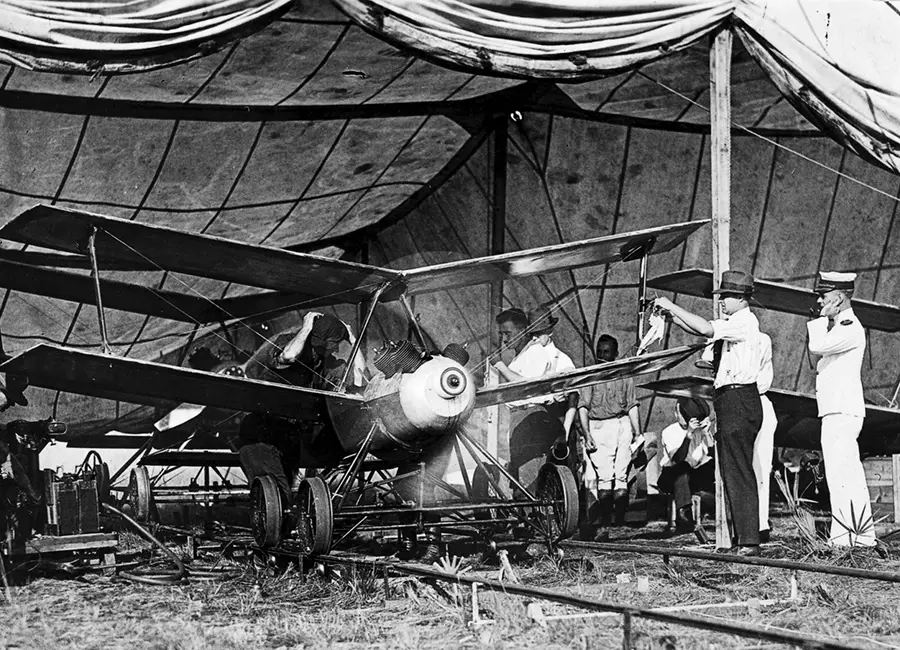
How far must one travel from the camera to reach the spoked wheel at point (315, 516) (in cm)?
738

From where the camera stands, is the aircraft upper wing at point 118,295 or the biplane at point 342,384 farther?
the aircraft upper wing at point 118,295

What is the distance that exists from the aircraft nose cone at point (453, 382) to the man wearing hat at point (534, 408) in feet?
7.59

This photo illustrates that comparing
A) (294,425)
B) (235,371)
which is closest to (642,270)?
(294,425)

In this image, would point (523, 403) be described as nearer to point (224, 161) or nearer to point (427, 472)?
point (427, 472)

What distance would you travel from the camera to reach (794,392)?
409 inches

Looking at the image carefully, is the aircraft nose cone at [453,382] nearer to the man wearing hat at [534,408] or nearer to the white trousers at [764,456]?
the man wearing hat at [534,408]

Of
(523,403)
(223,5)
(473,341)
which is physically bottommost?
(523,403)

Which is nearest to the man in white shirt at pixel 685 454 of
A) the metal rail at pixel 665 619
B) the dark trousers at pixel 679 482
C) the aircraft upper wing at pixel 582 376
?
the dark trousers at pixel 679 482

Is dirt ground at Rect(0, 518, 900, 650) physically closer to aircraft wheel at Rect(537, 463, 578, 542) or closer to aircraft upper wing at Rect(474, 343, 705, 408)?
aircraft wheel at Rect(537, 463, 578, 542)

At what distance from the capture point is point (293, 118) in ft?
37.0

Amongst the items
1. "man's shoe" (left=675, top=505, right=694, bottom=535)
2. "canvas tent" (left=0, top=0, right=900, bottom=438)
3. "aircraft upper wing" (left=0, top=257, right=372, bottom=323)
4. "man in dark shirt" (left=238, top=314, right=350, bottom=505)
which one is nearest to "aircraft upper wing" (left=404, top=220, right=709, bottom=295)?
"man in dark shirt" (left=238, top=314, right=350, bottom=505)

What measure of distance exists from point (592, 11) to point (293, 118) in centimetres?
401

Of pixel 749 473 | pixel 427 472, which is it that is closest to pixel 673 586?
pixel 749 473

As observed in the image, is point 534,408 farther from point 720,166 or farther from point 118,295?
point 118,295
